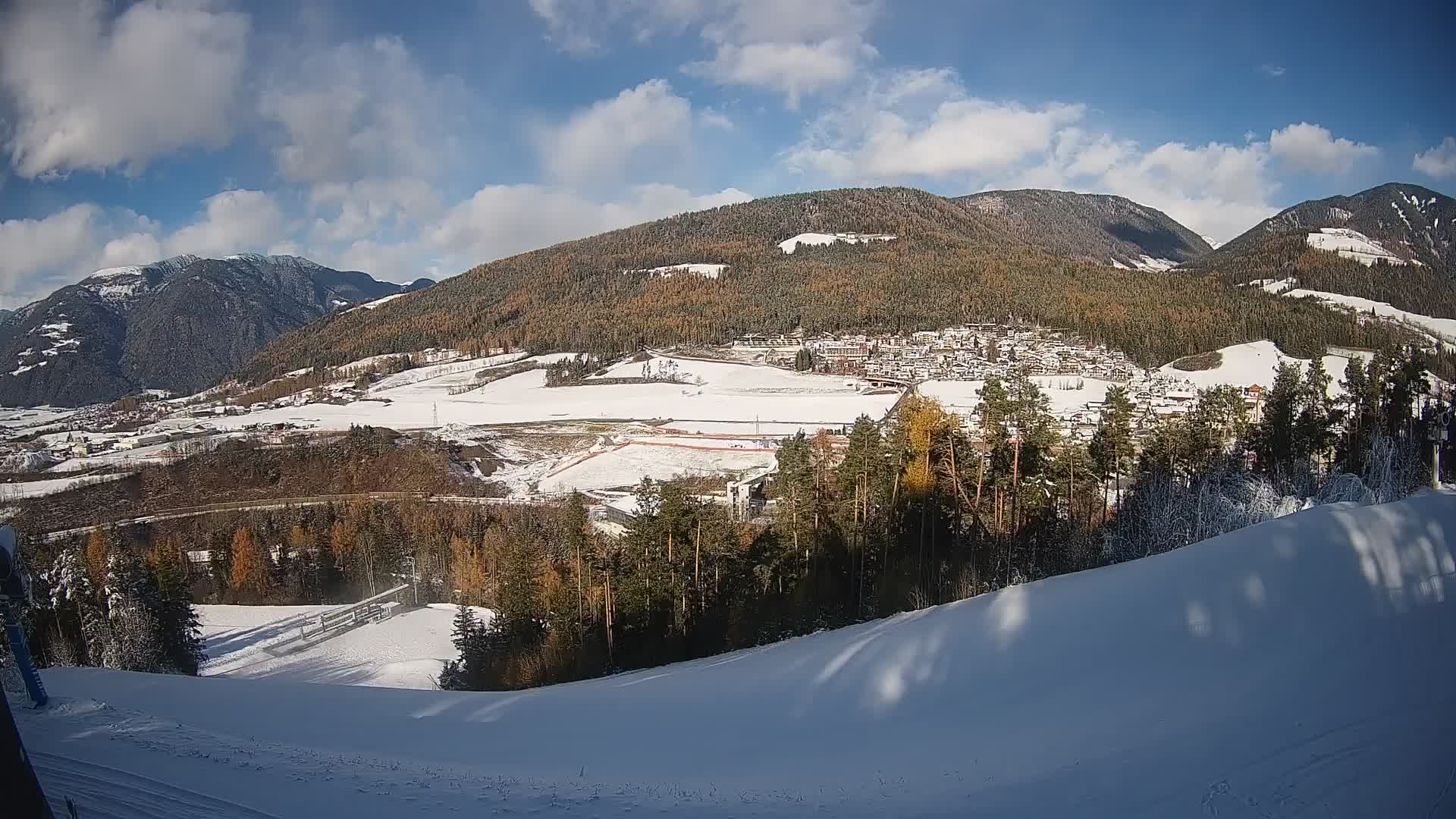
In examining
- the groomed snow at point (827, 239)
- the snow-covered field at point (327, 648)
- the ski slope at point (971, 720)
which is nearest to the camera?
the ski slope at point (971, 720)

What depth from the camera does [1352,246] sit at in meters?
124

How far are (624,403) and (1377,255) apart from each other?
445 feet

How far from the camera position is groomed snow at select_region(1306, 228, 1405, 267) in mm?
112188

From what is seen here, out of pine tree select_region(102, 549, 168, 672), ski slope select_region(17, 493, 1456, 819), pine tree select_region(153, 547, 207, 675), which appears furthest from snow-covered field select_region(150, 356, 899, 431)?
ski slope select_region(17, 493, 1456, 819)

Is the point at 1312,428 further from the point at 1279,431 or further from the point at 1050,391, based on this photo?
the point at 1050,391

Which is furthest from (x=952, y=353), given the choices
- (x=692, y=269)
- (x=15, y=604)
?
(x=15, y=604)

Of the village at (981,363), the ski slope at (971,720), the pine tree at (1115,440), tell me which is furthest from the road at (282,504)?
the ski slope at (971,720)

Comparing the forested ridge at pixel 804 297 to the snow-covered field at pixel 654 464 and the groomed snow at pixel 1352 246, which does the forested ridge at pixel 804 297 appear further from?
the snow-covered field at pixel 654 464

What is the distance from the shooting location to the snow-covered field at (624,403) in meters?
56.6

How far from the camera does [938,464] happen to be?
1966 cm

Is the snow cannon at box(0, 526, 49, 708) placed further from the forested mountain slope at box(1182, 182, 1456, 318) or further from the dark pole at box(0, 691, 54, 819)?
the forested mountain slope at box(1182, 182, 1456, 318)

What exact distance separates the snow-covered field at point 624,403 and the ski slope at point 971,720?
3849 centimetres

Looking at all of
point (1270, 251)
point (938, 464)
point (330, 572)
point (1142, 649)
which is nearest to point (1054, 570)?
point (938, 464)

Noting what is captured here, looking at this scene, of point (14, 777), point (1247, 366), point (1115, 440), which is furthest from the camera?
point (1247, 366)
